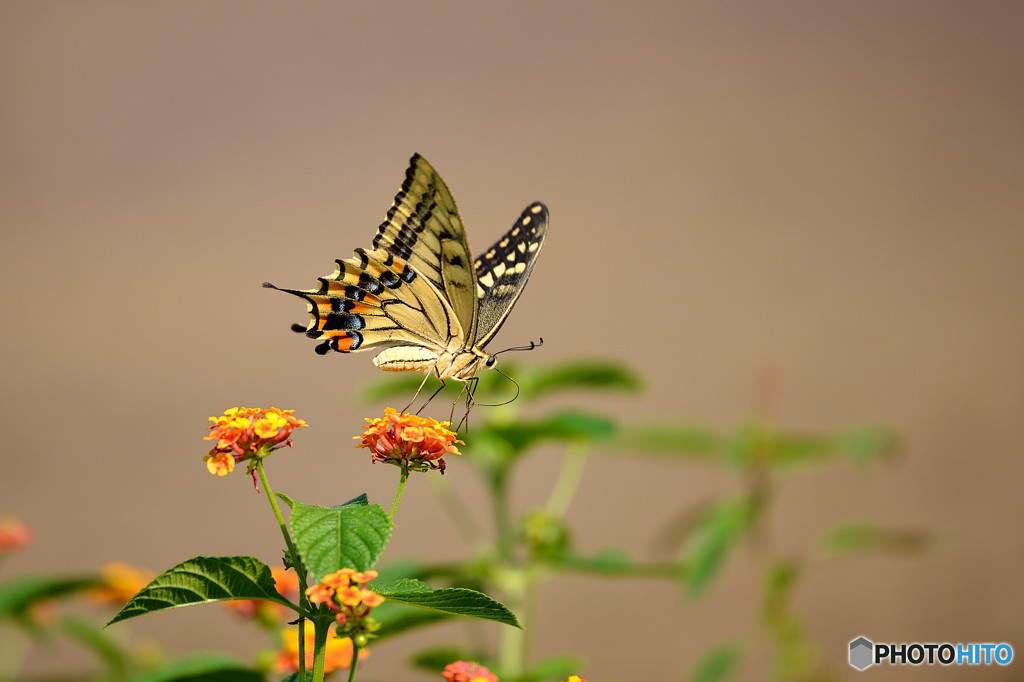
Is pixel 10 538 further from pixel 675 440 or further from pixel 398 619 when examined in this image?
pixel 675 440

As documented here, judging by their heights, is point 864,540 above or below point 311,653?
above

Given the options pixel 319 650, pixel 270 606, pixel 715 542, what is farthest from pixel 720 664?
pixel 319 650

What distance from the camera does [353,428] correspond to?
3.79 m

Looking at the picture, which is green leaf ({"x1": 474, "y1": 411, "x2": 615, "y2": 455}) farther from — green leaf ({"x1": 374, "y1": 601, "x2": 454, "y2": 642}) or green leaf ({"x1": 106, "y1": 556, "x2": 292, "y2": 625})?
green leaf ({"x1": 106, "y1": 556, "x2": 292, "y2": 625})

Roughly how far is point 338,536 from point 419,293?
27.0 inches

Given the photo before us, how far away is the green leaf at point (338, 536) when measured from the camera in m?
0.54

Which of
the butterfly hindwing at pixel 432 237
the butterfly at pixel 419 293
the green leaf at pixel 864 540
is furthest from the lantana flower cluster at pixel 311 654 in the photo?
the green leaf at pixel 864 540

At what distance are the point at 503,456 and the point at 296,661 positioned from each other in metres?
0.66

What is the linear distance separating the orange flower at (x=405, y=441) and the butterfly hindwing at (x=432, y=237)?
454 millimetres

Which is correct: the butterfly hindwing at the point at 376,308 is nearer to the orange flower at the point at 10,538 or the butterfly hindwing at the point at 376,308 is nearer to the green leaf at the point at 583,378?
the green leaf at the point at 583,378

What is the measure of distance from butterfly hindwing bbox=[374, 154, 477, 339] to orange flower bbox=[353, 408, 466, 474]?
454 mm

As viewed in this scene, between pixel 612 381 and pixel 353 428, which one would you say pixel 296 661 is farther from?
pixel 353 428

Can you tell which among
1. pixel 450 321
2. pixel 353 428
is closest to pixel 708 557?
pixel 450 321

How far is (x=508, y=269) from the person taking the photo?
4.40 feet
